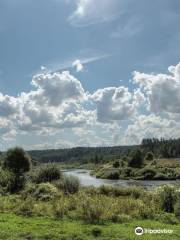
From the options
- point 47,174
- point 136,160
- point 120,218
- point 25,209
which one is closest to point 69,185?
point 47,174

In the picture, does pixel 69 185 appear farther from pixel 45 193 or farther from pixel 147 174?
pixel 147 174

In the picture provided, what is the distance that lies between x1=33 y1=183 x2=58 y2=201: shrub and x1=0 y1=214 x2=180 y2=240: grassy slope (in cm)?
883

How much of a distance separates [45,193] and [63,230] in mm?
14048

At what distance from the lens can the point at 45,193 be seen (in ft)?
97.8

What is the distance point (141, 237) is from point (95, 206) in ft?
15.8

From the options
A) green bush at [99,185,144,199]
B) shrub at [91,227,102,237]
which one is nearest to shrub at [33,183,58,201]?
green bush at [99,185,144,199]

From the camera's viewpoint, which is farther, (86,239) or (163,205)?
(163,205)

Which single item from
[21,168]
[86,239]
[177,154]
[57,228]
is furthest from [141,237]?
[177,154]

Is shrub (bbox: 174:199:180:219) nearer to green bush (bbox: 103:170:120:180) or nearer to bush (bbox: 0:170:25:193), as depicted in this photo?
bush (bbox: 0:170:25:193)

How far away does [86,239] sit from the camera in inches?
572

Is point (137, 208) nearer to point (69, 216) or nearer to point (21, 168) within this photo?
point (69, 216)

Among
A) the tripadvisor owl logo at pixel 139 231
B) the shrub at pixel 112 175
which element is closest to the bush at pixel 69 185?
the tripadvisor owl logo at pixel 139 231

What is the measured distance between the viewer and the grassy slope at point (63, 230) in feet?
48.9

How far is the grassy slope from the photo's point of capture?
14.9 meters
